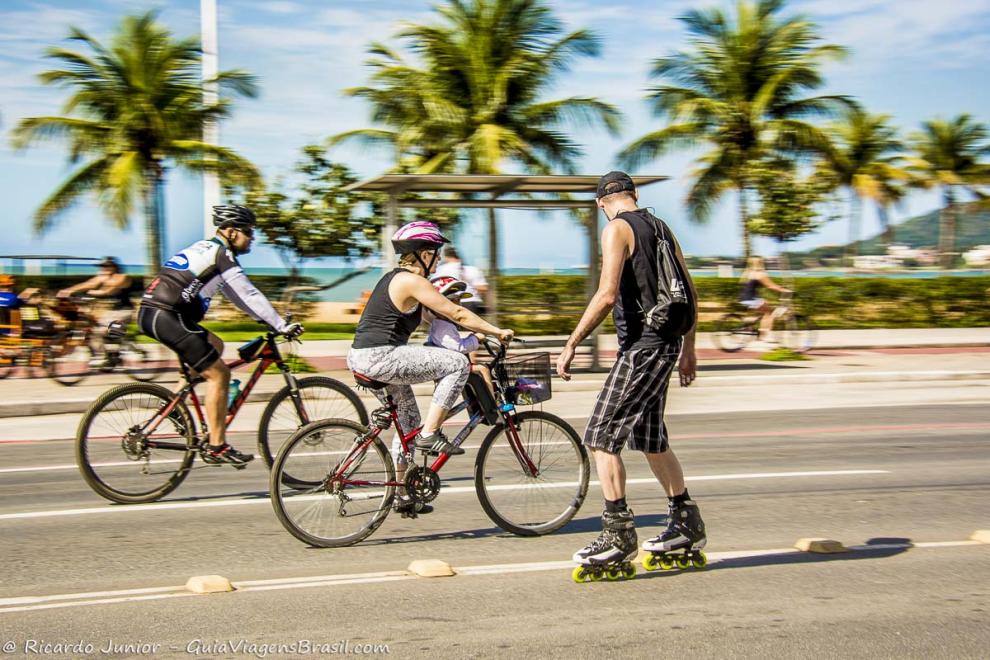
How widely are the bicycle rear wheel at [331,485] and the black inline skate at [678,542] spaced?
5.04ft

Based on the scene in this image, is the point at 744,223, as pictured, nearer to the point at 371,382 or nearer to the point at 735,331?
the point at 735,331

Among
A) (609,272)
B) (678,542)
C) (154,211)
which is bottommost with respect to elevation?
(678,542)

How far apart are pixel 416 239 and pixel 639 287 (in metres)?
1.41

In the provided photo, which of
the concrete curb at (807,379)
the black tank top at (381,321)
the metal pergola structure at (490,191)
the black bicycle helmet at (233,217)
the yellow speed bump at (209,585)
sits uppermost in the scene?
the metal pergola structure at (490,191)

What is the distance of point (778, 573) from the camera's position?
5637 millimetres

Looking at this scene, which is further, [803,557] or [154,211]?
[154,211]

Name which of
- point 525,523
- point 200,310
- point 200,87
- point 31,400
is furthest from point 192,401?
point 200,87

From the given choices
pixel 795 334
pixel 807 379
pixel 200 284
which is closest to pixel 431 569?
pixel 200 284

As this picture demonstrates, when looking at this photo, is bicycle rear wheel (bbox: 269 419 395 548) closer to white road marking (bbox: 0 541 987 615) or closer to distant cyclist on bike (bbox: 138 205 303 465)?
white road marking (bbox: 0 541 987 615)

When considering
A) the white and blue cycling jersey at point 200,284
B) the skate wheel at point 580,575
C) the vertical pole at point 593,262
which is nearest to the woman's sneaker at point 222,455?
the white and blue cycling jersey at point 200,284

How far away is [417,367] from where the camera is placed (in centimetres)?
609

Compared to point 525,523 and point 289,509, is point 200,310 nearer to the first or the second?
point 289,509

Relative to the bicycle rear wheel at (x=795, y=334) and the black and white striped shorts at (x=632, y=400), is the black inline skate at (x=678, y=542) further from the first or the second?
the bicycle rear wheel at (x=795, y=334)

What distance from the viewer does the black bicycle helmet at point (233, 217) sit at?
750 cm
